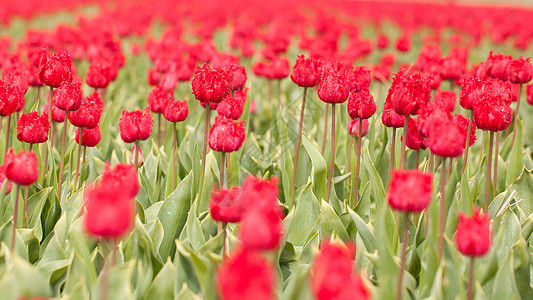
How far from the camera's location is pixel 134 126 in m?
2.85

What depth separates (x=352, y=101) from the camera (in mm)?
2990

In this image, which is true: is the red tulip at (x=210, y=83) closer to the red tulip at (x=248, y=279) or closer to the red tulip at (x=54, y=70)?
the red tulip at (x=54, y=70)

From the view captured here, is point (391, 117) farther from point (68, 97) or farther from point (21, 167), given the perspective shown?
point (21, 167)

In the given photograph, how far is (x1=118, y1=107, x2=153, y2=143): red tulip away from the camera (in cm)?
284

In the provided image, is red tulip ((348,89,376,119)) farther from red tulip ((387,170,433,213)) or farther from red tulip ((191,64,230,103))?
red tulip ((387,170,433,213))

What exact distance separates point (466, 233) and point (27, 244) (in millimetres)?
1749

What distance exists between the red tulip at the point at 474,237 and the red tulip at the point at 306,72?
1.50 m

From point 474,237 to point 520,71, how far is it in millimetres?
1849

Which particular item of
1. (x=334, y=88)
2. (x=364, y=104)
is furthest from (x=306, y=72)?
(x=364, y=104)

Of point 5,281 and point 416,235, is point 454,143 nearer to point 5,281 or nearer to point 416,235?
point 416,235

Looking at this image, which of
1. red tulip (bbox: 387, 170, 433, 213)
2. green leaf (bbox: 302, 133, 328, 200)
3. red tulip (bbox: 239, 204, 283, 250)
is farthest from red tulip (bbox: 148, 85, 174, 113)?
red tulip (bbox: 239, 204, 283, 250)

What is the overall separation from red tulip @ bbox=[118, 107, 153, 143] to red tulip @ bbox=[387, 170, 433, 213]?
4.55 ft

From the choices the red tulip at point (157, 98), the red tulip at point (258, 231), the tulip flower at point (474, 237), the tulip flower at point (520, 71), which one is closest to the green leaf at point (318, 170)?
the red tulip at point (157, 98)

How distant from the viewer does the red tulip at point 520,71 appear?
3355mm
